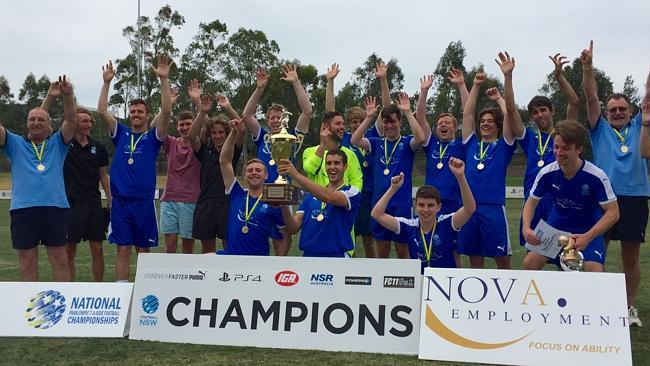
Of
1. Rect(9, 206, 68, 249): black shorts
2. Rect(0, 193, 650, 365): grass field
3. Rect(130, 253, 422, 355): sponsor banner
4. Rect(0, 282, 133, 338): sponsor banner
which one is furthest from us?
Rect(9, 206, 68, 249): black shorts

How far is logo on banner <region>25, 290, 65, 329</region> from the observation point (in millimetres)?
4492

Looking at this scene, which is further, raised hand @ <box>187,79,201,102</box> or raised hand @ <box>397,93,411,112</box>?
raised hand @ <box>187,79,201,102</box>

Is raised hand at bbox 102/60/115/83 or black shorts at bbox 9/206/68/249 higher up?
raised hand at bbox 102/60/115/83

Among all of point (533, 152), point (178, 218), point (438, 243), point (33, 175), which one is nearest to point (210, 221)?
point (178, 218)

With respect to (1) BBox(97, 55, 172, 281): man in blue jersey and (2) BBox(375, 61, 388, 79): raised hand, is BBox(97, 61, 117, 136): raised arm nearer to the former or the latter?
(1) BBox(97, 55, 172, 281): man in blue jersey

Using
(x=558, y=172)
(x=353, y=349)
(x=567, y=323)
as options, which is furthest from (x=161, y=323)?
(x=558, y=172)

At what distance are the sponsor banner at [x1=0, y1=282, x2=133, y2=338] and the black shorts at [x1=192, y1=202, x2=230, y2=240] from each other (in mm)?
1754

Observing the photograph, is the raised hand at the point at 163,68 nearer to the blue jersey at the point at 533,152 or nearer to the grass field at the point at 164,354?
the grass field at the point at 164,354

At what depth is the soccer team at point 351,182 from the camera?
181 inches

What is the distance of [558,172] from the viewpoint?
4.36 metres

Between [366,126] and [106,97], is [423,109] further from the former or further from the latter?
[106,97]

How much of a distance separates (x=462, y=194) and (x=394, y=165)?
172 cm

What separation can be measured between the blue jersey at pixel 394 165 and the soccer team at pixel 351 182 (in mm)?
15

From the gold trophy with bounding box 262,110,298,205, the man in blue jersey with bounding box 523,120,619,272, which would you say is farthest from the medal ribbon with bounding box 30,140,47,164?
the man in blue jersey with bounding box 523,120,619,272
